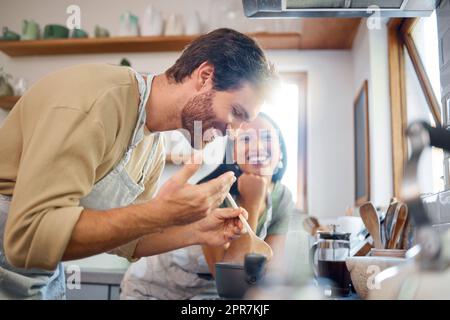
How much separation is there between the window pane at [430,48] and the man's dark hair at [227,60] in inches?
11.8

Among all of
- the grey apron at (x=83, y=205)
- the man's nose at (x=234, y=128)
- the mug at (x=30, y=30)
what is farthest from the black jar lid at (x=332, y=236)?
the mug at (x=30, y=30)

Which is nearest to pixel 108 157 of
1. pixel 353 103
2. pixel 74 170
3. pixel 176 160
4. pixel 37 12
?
pixel 74 170

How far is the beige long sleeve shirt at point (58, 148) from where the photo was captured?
551 millimetres

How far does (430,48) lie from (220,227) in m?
0.49

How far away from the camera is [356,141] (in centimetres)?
90

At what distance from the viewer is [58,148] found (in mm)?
561

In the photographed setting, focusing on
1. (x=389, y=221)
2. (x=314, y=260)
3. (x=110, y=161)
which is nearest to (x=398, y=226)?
(x=389, y=221)

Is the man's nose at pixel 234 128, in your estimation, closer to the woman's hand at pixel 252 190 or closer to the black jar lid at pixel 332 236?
the woman's hand at pixel 252 190

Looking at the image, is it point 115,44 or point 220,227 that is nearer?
point 220,227

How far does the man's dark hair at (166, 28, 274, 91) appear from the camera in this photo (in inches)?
29.3

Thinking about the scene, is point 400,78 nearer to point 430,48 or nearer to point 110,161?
point 430,48

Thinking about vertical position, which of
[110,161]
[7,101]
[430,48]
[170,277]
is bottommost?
[170,277]

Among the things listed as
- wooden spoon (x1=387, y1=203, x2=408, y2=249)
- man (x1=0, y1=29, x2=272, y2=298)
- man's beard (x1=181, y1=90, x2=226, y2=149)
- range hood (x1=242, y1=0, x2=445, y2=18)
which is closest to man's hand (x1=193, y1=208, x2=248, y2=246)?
man (x1=0, y1=29, x2=272, y2=298)

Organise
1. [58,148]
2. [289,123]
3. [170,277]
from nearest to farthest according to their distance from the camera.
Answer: [58,148] → [289,123] → [170,277]
